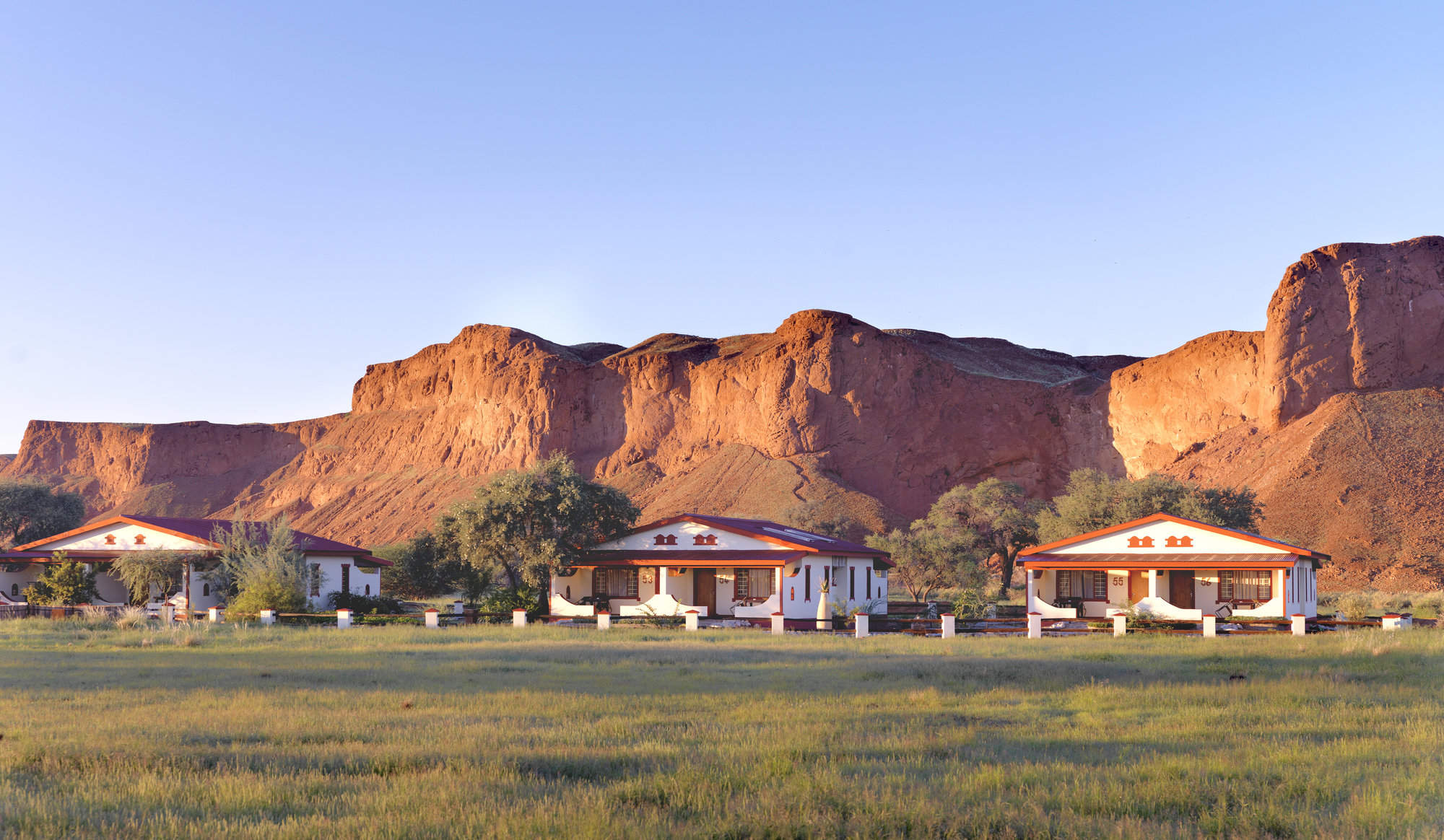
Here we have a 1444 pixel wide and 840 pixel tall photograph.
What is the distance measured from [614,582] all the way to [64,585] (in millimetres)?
21711

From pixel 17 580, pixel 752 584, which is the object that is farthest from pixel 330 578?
pixel 752 584

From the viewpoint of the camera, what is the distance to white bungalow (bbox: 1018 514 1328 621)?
39.1m

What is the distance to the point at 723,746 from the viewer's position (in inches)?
484

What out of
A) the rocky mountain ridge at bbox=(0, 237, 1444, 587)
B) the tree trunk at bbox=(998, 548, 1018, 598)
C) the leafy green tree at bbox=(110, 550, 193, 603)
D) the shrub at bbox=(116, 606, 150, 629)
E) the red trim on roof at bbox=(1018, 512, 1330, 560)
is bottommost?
Result: the tree trunk at bbox=(998, 548, 1018, 598)

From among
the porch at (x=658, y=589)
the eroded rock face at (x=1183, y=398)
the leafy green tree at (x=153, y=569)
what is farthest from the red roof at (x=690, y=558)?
the eroded rock face at (x=1183, y=398)

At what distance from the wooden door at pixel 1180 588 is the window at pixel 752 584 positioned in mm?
14520

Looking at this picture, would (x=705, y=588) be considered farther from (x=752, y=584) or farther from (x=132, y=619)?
(x=132, y=619)

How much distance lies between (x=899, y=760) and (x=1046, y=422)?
293ft

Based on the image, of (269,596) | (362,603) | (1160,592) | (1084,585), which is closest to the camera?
(269,596)

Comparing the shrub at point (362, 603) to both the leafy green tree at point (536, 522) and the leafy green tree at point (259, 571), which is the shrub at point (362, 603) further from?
the leafy green tree at point (536, 522)

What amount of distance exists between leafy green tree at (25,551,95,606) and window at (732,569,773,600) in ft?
84.7

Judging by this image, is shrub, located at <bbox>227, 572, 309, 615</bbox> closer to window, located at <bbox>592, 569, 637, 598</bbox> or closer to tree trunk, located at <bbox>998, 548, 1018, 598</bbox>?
window, located at <bbox>592, 569, 637, 598</bbox>

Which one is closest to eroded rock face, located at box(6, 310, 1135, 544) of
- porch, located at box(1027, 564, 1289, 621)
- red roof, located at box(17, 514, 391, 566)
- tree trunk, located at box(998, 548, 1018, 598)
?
tree trunk, located at box(998, 548, 1018, 598)

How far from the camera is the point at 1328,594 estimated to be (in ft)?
182
